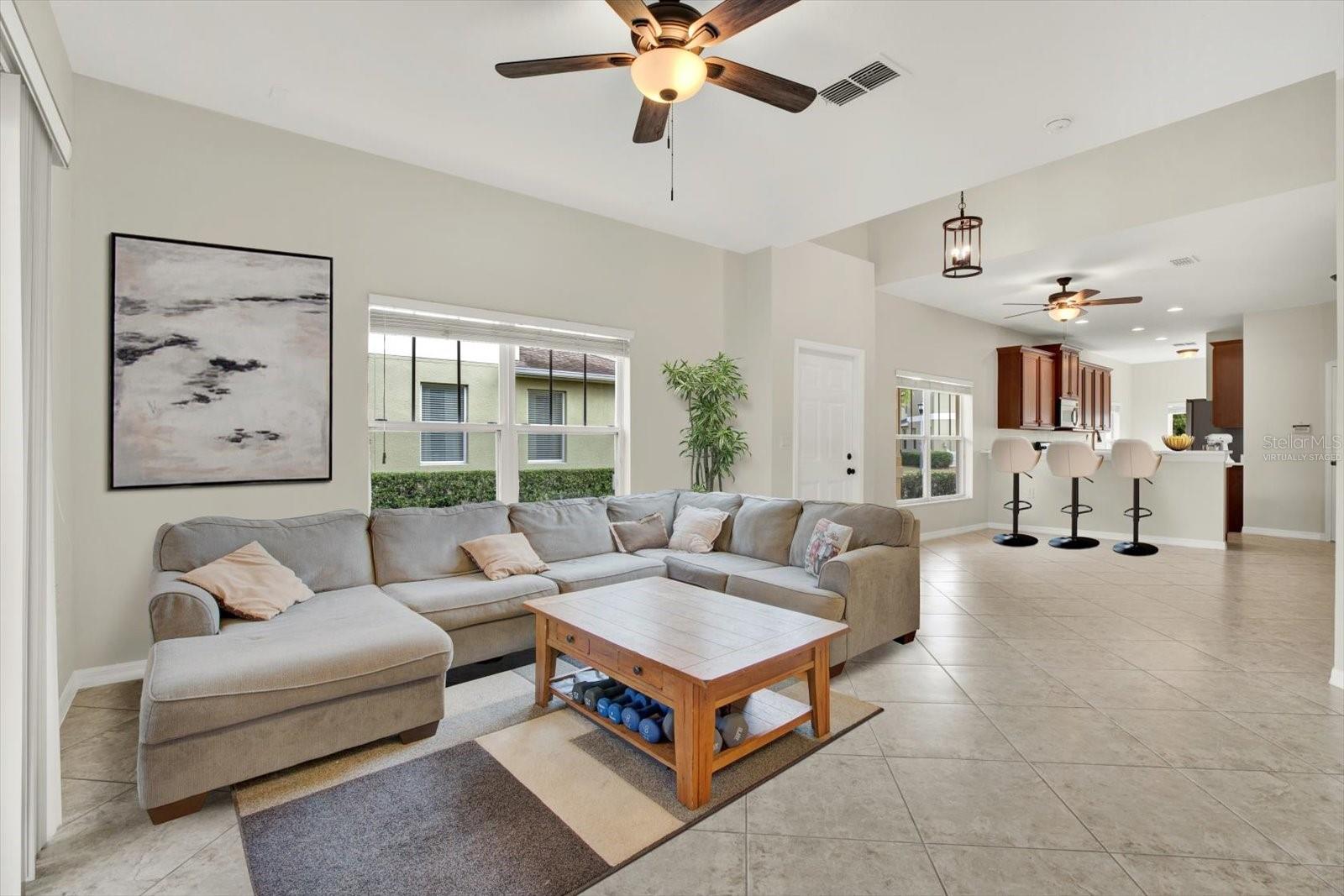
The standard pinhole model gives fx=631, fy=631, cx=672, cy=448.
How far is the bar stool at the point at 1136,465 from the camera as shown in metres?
6.44

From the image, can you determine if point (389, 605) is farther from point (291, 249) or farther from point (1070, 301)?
point (1070, 301)

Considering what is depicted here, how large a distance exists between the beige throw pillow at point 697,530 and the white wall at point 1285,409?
743 cm

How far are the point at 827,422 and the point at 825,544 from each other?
2.84 metres

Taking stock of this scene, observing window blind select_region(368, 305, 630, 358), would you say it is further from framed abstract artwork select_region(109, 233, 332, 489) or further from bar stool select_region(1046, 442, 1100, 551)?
bar stool select_region(1046, 442, 1100, 551)

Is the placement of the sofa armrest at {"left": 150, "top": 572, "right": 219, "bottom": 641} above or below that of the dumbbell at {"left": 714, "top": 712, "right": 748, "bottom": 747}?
above

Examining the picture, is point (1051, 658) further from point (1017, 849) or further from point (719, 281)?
point (719, 281)

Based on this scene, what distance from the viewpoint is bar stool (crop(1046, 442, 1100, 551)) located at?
670 cm

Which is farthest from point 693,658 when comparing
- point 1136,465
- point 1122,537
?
point 1122,537

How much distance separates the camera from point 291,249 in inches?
143

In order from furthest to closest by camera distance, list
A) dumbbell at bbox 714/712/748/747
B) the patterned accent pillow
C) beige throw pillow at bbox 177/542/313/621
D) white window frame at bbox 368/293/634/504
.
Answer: white window frame at bbox 368/293/634/504
the patterned accent pillow
beige throw pillow at bbox 177/542/313/621
dumbbell at bbox 714/712/748/747

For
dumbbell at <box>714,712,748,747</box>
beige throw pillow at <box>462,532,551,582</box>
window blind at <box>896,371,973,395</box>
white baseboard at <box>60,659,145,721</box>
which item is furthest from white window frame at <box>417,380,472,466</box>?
window blind at <box>896,371,973,395</box>

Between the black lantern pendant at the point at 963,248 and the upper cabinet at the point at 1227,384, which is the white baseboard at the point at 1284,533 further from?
the black lantern pendant at the point at 963,248

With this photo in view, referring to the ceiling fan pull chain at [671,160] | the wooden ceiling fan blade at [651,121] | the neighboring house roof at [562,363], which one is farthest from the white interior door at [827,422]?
the wooden ceiling fan blade at [651,121]

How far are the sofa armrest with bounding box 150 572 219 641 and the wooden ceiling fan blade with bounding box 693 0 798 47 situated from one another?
287 centimetres
